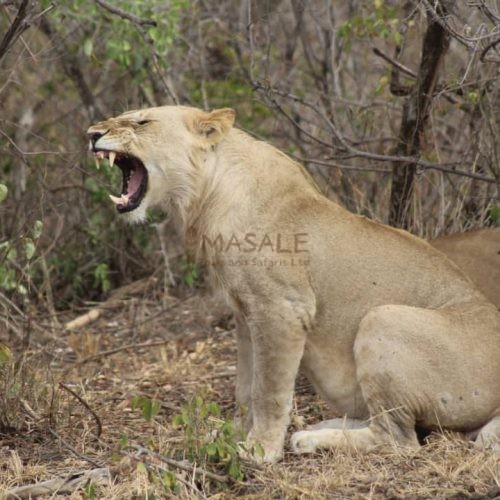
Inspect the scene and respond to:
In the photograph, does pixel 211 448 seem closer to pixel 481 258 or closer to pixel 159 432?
pixel 159 432

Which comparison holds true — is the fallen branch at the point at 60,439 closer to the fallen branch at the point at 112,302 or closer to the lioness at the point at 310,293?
the lioness at the point at 310,293

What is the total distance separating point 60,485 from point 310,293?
157 cm

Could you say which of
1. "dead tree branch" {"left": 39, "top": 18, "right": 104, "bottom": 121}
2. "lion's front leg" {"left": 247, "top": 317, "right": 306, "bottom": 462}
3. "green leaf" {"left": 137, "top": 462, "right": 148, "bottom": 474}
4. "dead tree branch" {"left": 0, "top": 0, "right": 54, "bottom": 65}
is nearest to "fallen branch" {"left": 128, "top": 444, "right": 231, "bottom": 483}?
"green leaf" {"left": 137, "top": 462, "right": 148, "bottom": 474}

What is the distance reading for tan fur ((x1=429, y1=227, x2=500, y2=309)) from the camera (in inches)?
234

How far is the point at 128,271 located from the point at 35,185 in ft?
3.58

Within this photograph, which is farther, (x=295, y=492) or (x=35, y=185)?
(x=35, y=185)

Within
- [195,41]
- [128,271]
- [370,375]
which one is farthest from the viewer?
[195,41]

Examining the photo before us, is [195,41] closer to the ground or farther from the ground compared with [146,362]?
farther from the ground

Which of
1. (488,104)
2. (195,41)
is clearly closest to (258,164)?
(488,104)

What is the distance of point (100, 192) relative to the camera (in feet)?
27.2

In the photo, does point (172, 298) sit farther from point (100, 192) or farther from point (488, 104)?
point (488, 104)

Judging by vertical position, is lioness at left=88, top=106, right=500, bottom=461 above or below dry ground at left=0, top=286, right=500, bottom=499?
above

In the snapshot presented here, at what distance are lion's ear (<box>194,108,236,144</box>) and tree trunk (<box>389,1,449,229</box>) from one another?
5.74ft

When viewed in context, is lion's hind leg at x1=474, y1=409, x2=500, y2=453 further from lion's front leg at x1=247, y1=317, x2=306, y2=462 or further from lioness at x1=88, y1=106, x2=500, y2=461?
lion's front leg at x1=247, y1=317, x2=306, y2=462
